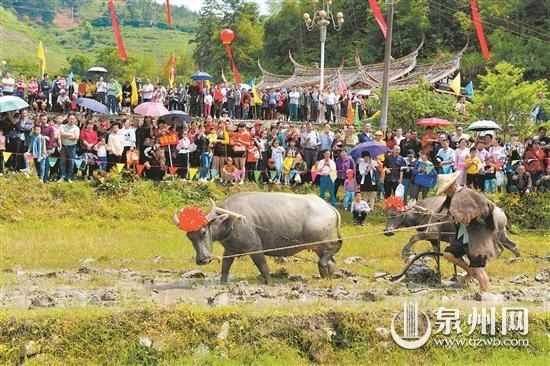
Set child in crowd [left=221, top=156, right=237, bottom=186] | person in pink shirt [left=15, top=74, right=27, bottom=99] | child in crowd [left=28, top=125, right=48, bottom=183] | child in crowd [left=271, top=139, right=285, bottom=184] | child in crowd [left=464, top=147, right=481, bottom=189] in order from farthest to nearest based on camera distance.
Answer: person in pink shirt [left=15, top=74, right=27, bottom=99] → child in crowd [left=271, top=139, right=285, bottom=184] → child in crowd [left=221, top=156, right=237, bottom=186] → child in crowd [left=464, top=147, right=481, bottom=189] → child in crowd [left=28, top=125, right=48, bottom=183]

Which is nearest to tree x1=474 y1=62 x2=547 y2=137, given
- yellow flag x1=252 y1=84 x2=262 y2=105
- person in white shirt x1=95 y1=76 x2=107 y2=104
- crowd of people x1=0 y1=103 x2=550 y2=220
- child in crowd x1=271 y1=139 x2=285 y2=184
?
crowd of people x1=0 y1=103 x2=550 y2=220

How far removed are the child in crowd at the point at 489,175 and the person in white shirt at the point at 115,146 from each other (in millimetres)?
9494

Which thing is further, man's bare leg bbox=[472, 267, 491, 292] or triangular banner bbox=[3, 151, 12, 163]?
triangular banner bbox=[3, 151, 12, 163]

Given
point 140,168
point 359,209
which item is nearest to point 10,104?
point 140,168

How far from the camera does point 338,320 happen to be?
11.1 m

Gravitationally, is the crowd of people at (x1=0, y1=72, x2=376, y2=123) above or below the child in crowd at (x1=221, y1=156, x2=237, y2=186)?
above

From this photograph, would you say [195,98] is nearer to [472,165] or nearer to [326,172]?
[326,172]

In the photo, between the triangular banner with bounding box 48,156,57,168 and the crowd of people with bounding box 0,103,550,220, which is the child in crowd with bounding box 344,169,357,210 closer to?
the crowd of people with bounding box 0,103,550,220

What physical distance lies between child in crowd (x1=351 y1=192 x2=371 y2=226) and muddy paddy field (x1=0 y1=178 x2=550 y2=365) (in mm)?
1427

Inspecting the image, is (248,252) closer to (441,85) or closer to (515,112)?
(515,112)

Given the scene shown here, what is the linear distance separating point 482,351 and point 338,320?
2.02 metres

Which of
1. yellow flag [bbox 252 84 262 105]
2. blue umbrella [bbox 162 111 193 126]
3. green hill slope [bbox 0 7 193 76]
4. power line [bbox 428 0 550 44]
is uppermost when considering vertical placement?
power line [bbox 428 0 550 44]

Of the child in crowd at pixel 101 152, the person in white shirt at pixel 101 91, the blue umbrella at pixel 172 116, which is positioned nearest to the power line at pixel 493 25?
the person in white shirt at pixel 101 91

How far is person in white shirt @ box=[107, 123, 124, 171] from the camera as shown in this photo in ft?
67.4
